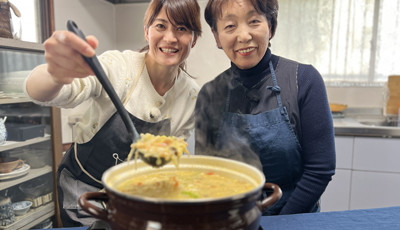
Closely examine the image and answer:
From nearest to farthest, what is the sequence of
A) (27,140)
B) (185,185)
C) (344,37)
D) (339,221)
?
1. (185,185)
2. (339,221)
3. (27,140)
4. (344,37)

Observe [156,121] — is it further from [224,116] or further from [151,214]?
[151,214]

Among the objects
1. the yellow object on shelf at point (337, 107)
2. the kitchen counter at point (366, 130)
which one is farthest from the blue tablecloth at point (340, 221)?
the yellow object on shelf at point (337, 107)

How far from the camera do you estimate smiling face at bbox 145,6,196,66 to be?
53.4 inches

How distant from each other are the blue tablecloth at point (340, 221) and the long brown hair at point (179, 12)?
915 millimetres

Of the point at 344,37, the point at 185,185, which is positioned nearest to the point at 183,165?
the point at 185,185

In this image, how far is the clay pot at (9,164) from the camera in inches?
93.7

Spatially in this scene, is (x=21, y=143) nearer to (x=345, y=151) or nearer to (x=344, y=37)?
(x=345, y=151)

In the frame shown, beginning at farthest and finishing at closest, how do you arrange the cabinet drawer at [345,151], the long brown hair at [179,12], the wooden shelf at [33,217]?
the cabinet drawer at [345,151]
the wooden shelf at [33,217]
the long brown hair at [179,12]

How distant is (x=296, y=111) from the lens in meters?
1.28

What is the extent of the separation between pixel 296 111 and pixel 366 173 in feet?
5.98

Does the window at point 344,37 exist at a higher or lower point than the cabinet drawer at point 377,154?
higher

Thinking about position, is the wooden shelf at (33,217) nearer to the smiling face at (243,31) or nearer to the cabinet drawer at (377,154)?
the smiling face at (243,31)

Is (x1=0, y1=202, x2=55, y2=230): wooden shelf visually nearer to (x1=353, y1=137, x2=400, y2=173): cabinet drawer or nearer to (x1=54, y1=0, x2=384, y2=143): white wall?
(x1=54, y1=0, x2=384, y2=143): white wall

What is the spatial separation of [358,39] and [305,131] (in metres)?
2.61
